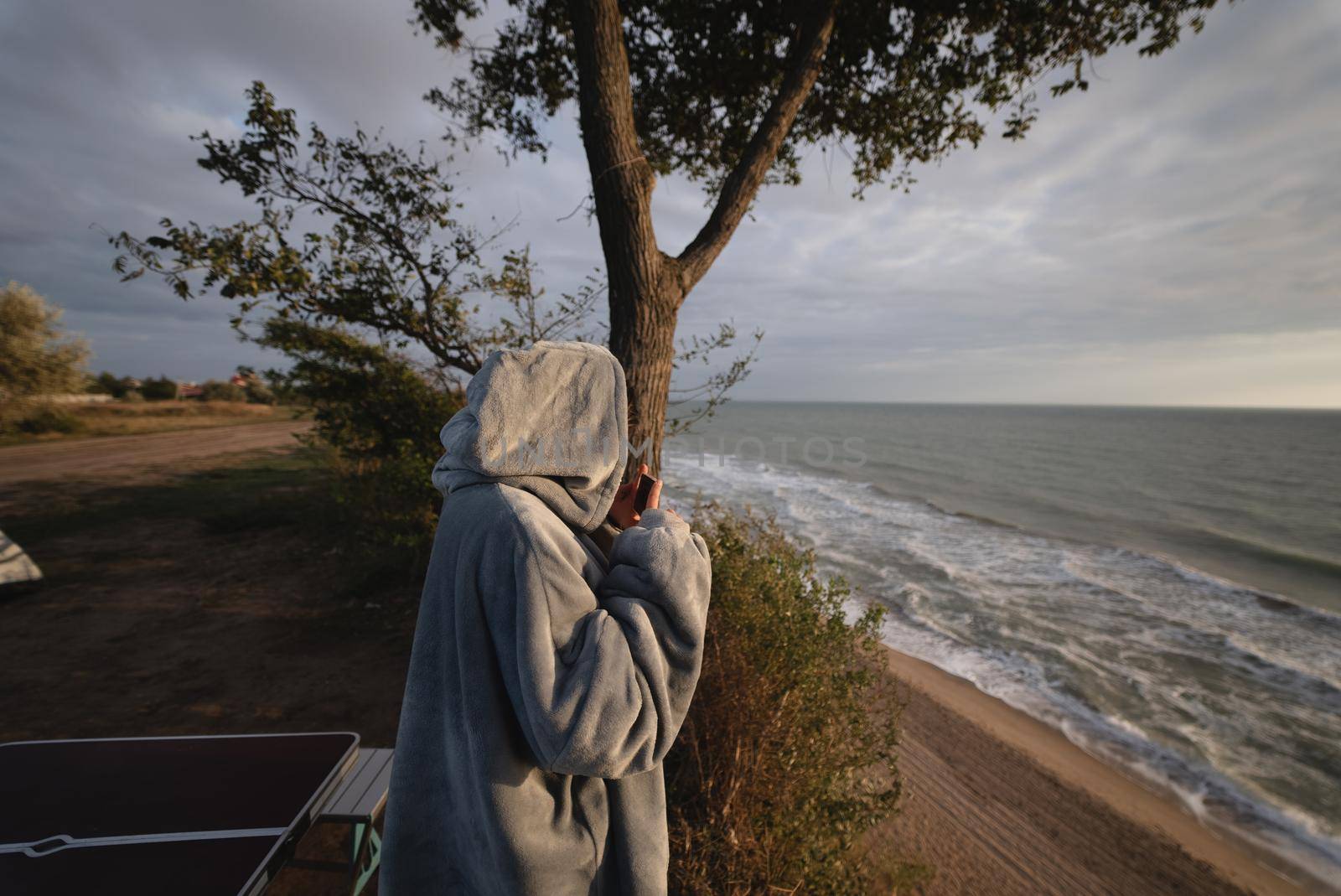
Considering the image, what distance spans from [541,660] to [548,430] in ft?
1.87

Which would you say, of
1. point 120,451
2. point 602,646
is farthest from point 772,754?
point 120,451

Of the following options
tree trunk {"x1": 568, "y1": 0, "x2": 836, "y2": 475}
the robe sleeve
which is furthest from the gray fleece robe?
tree trunk {"x1": 568, "y1": 0, "x2": 836, "y2": 475}

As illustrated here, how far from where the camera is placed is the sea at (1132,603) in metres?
5.97

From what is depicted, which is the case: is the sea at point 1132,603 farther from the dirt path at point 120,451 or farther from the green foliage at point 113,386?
the green foliage at point 113,386

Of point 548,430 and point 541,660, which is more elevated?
point 548,430

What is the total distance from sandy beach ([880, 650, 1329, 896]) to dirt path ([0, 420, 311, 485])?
12.2 m

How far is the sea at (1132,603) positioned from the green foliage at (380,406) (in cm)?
258

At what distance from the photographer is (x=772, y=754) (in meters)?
2.63

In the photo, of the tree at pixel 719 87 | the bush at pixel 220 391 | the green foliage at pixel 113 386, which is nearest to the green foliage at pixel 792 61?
the tree at pixel 719 87

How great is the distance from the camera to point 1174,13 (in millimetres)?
3562

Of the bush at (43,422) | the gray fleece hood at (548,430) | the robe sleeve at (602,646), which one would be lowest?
the bush at (43,422)

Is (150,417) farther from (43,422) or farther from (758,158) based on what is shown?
(758,158)

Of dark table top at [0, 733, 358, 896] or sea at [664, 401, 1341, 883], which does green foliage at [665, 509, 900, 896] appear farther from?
sea at [664, 401, 1341, 883]

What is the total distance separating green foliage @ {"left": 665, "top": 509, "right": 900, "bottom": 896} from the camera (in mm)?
2408
